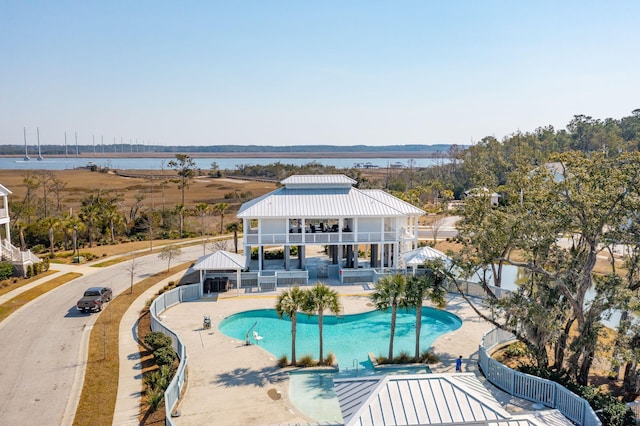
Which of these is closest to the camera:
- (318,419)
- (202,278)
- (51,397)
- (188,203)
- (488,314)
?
(318,419)

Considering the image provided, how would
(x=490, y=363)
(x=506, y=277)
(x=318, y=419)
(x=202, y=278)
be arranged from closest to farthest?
(x=318, y=419)
(x=490, y=363)
(x=202, y=278)
(x=506, y=277)

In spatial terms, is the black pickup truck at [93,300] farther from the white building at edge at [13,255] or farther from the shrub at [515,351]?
the shrub at [515,351]

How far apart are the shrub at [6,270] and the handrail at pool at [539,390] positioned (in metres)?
33.0

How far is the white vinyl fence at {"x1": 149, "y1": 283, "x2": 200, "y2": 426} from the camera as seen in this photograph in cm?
1728

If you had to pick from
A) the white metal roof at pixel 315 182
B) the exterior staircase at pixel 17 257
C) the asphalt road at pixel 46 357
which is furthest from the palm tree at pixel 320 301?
the exterior staircase at pixel 17 257

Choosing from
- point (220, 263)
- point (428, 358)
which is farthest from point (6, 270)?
point (428, 358)

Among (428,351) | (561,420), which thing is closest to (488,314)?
(428,351)

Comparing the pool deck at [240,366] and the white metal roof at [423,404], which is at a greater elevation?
the white metal roof at [423,404]

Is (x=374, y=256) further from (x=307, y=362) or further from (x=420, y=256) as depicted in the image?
(x=307, y=362)

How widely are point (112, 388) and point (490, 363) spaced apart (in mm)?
15146

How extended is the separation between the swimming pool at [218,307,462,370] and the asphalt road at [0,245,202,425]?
25.6 ft

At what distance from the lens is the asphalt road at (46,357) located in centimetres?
1770

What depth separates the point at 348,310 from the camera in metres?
29.5

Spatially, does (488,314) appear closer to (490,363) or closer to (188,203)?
(490,363)
